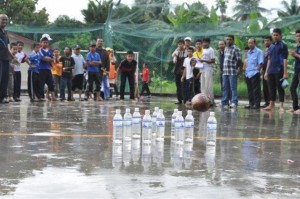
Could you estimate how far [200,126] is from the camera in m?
10.0

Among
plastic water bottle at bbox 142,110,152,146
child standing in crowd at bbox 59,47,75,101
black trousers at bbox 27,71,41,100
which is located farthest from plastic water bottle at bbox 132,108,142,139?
child standing in crowd at bbox 59,47,75,101

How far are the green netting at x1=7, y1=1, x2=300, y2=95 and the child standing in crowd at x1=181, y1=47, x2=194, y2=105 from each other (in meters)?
5.90

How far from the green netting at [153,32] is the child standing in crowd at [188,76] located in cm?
590

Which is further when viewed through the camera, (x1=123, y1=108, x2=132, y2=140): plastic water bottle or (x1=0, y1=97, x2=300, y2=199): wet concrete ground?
(x1=123, y1=108, x2=132, y2=140): plastic water bottle

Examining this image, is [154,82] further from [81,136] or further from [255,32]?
[81,136]

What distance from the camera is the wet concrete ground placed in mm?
4613

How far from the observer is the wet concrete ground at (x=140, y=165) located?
4.61 m

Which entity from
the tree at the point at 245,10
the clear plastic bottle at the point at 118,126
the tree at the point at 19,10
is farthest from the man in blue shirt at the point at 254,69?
the tree at the point at 19,10

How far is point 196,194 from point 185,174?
83cm

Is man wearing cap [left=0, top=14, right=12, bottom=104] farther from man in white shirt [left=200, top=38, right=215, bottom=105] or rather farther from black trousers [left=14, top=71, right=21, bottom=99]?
man in white shirt [left=200, top=38, right=215, bottom=105]

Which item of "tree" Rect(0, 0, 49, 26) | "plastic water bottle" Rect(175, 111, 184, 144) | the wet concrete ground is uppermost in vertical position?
"tree" Rect(0, 0, 49, 26)

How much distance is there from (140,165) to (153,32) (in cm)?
1873

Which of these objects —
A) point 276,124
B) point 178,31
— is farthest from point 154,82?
point 276,124

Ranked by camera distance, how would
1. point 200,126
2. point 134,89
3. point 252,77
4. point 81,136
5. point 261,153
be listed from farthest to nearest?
point 134,89
point 252,77
point 200,126
point 81,136
point 261,153
